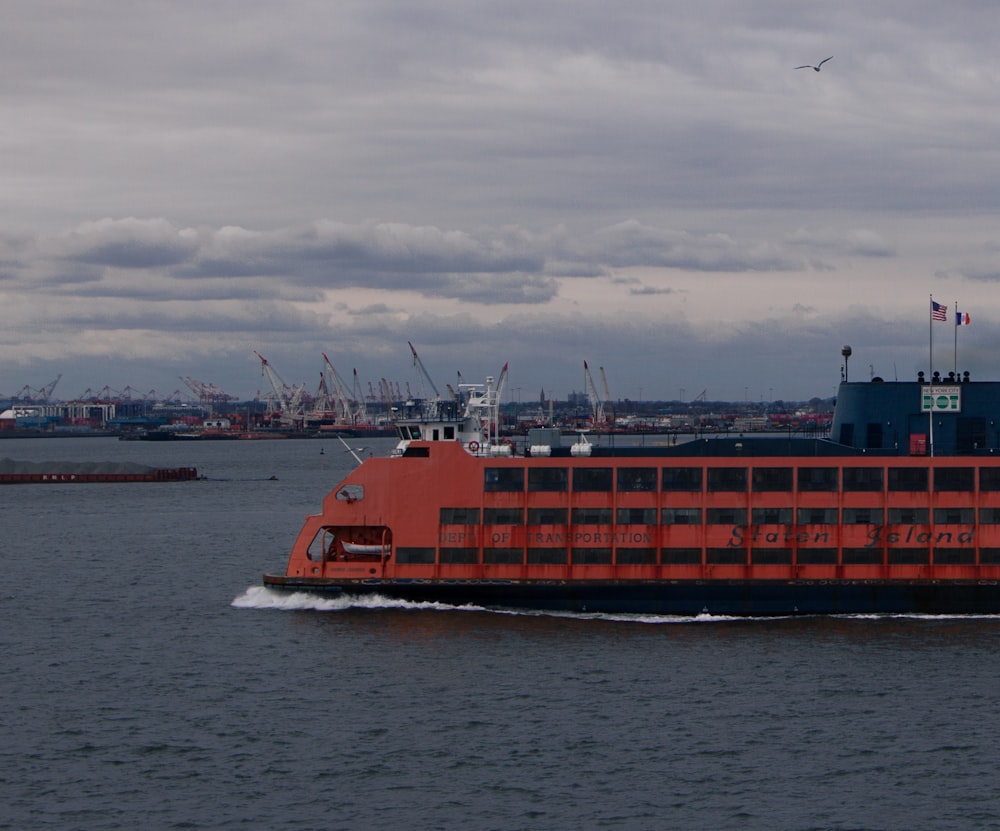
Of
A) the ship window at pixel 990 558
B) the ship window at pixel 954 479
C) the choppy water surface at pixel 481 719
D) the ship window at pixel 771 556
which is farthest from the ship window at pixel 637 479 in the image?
the ship window at pixel 990 558

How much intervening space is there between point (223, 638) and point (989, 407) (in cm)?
3002

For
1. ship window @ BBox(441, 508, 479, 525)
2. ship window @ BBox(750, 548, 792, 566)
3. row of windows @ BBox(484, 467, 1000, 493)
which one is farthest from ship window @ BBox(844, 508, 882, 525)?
ship window @ BBox(441, 508, 479, 525)

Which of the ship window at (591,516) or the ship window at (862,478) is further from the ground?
the ship window at (862,478)

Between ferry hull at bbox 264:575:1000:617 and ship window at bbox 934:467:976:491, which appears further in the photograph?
ship window at bbox 934:467:976:491

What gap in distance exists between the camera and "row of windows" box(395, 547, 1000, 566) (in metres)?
50.9

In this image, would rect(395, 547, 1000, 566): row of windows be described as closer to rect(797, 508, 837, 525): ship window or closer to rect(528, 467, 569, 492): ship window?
rect(797, 508, 837, 525): ship window

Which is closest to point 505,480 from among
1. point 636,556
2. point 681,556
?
point 636,556

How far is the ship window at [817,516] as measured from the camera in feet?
167

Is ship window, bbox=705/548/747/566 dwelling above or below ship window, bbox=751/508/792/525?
below

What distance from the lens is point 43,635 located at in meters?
51.0

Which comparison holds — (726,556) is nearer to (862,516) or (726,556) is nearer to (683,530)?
(683,530)

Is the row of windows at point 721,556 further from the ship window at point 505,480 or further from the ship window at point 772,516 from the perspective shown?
the ship window at point 505,480

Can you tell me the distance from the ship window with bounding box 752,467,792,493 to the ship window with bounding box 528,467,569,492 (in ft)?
22.3

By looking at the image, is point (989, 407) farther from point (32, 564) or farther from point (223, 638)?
point (32, 564)
